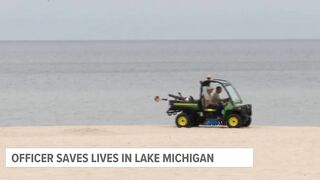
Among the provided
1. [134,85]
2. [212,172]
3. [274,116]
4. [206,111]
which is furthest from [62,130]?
[134,85]

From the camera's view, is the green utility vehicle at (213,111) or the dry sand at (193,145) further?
the green utility vehicle at (213,111)

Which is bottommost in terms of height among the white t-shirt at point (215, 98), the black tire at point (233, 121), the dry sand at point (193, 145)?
the dry sand at point (193, 145)

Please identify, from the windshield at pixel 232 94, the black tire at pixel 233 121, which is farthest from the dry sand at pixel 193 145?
the windshield at pixel 232 94

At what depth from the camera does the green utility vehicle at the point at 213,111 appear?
91.7ft

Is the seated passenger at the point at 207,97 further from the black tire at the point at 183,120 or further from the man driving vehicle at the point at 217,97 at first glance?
the black tire at the point at 183,120

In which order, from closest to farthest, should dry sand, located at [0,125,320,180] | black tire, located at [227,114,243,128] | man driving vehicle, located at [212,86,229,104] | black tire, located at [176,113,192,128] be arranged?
dry sand, located at [0,125,320,180]
black tire, located at [227,114,243,128]
man driving vehicle, located at [212,86,229,104]
black tire, located at [176,113,192,128]

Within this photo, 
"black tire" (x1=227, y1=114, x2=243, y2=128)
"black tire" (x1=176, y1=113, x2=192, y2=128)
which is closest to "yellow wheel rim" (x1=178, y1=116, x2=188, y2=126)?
"black tire" (x1=176, y1=113, x2=192, y2=128)

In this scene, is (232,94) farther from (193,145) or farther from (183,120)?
(193,145)

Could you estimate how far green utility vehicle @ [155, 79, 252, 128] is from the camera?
28.0 meters

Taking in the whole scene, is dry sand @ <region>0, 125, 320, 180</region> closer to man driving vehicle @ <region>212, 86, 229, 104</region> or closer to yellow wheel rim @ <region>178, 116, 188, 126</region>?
yellow wheel rim @ <region>178, 116, 188, 126</region>

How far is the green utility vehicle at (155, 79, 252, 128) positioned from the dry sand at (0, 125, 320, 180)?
410mm

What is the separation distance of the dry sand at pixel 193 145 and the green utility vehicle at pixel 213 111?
41 centimetres

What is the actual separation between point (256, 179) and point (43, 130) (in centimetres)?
1355

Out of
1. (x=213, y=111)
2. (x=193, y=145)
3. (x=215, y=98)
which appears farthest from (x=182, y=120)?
(x=193, y=145)
